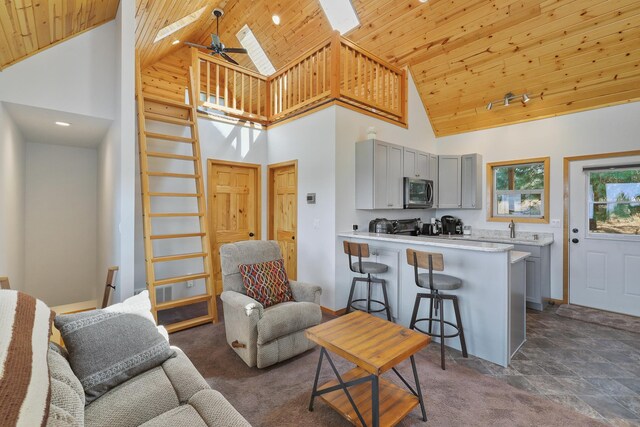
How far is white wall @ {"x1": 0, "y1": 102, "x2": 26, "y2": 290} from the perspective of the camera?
2777mm

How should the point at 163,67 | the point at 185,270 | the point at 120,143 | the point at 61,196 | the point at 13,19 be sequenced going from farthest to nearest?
the point at 163,67 < the point at 61,196 < the point at 185,270 < the point at 120,143 < the point at 13,19

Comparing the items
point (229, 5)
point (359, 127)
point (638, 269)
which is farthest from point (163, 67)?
point (638, 269)

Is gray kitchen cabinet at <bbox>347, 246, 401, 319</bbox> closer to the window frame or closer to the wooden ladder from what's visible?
the wooden ladder

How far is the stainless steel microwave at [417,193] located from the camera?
4363 millimetres

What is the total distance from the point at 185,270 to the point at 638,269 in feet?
19.5

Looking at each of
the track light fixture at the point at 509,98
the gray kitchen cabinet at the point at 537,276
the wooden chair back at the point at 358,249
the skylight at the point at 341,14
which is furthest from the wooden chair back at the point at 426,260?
the skylight at the point at 341,14

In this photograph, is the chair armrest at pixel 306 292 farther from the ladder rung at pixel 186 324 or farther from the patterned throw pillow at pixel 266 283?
the ladder rung at pixel 186 324

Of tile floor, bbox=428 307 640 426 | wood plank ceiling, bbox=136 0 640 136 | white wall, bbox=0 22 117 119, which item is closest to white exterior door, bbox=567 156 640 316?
tile floor, bbox=428 307 640 426

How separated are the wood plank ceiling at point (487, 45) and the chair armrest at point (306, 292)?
3830mm

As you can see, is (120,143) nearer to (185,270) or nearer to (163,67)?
(185,270)

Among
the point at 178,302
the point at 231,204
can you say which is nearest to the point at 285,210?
the point at 231,204

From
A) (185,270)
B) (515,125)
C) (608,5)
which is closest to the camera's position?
(608,5)

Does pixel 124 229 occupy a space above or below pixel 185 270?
above

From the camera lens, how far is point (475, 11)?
381 centimetres
